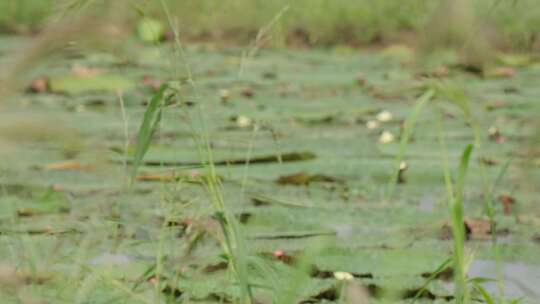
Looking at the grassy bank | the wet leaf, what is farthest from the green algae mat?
the grassy bank

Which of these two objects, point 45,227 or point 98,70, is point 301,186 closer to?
point 45,227

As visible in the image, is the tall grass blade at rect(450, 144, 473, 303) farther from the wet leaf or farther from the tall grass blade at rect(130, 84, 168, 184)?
the wet leaf

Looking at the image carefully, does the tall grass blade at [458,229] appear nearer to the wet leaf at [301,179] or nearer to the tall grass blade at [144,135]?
the tall grass blade at [144,135]

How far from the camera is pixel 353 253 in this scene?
183 cm

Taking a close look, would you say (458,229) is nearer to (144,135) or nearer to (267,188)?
(144,135)

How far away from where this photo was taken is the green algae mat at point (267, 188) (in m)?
1.17

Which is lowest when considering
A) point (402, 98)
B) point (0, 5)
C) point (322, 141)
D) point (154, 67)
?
point (322, 141)

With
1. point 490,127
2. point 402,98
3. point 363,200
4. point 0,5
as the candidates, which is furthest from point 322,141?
point 0,5

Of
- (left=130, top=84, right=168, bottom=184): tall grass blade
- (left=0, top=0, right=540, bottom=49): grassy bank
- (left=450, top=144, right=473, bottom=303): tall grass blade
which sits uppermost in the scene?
(left=0, top=0, right=540, bottom=49): grassy bank

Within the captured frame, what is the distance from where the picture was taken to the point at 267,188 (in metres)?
2.47

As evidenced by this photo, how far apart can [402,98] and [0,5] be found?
12.9ft

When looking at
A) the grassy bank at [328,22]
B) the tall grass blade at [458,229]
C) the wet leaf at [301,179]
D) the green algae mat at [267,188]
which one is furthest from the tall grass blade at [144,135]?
the grassy bank at [328,22]

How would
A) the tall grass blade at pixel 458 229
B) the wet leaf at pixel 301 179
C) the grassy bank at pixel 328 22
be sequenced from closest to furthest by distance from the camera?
the tall grass blade at pixel 458 229, the wet leaf at pixel 301 179, the grassy bank at pixel 328 22

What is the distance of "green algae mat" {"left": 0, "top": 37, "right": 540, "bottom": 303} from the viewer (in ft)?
3.84
